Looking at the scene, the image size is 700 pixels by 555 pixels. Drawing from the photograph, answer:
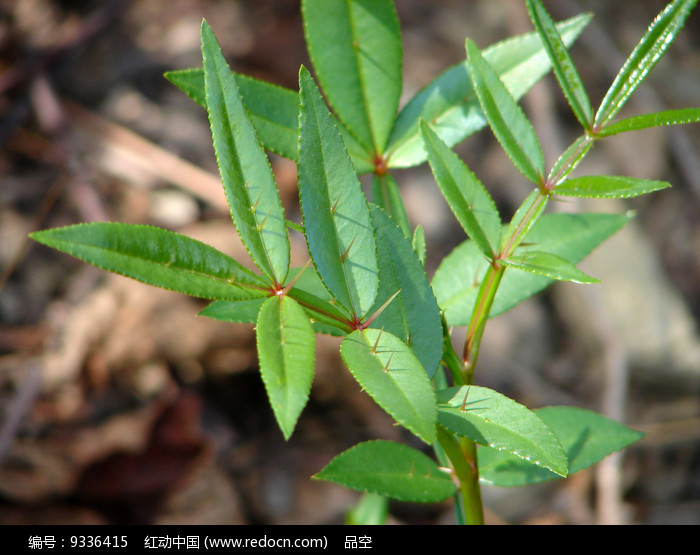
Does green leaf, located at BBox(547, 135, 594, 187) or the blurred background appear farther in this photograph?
the blurred background

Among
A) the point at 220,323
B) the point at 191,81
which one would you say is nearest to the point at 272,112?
the point at 191,81

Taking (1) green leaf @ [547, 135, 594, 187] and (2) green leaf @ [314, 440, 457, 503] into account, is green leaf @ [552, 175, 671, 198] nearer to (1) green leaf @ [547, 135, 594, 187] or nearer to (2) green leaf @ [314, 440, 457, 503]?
(1) green leaf @ [547, 135, 594, 187]

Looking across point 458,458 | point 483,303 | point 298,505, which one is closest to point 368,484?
point 458,458

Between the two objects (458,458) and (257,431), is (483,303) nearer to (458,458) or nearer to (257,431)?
(458,458)

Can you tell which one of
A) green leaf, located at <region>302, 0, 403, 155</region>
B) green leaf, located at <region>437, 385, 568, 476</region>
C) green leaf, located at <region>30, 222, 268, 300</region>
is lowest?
green leaf, located at <region>437, 385, 568, 476</region>

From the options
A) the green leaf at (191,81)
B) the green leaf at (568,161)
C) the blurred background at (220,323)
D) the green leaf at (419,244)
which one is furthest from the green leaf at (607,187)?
the blurred background at (220,323)

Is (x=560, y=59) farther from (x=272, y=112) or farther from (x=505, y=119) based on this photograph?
(x=272, y=112)

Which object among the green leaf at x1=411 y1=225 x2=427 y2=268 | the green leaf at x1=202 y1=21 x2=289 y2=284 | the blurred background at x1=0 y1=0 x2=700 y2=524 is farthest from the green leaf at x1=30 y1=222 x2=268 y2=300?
the blurred background at x1=0 y1=0 x2=700 y2=524

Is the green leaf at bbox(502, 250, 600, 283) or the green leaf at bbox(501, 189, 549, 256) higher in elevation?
the green leaf at bbox(501, 189, 549, 256)
